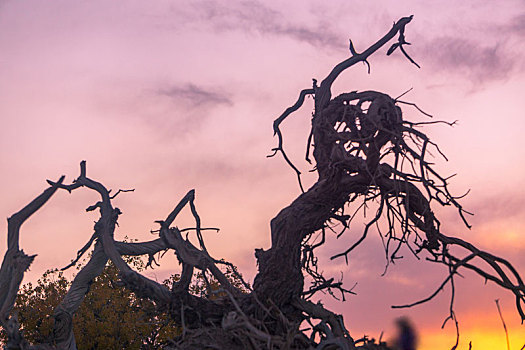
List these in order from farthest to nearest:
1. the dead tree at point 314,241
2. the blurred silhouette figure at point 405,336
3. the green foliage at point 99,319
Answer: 1. the green foliage at point 99,319
2. the dead tree at point 314,241
3. the blurred silhouette figure at point 405,336

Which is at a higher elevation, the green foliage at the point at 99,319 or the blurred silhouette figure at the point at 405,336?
the green foliage at the point at 99,319

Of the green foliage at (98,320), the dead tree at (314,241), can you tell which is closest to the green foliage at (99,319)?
the green foliage at (98,320)

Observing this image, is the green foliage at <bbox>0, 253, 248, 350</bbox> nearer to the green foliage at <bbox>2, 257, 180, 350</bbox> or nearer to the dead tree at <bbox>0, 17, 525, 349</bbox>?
the green foliage at <bbox>2, 257, 180, 350</bbox>

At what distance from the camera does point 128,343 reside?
2130 cm

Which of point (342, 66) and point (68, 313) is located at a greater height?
point (342, 66)

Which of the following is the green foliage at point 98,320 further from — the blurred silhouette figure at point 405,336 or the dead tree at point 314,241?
the blurred silhouette figure at point 405,336

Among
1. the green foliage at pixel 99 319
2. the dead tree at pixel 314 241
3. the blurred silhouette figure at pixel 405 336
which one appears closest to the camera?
the blurred silhouette figure at pixel 405 336

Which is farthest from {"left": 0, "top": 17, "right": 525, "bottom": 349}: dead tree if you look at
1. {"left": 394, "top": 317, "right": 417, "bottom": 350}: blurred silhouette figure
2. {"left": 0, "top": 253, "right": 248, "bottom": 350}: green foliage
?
{"left": 0, "top": 253, "right": 248, "bottom": 350}: green foliage

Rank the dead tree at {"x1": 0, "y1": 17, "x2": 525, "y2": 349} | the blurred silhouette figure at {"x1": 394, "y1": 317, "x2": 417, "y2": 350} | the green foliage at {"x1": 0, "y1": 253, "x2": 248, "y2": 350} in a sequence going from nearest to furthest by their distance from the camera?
the blurred silhouette figure at {"x1": 394, "y1": 317, "x2": 417, "y2": 350} → the dead tree at {"x1": 0, "y1": 17, "x2": 525, "y2": 349} → the green foliage at {"x1": 0, "y1": 253, "x2": 248, "y2": 350}

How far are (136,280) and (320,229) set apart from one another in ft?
10.8

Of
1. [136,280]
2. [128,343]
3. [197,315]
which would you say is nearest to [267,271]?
[197,315]

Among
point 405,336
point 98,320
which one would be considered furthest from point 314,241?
point 98,320

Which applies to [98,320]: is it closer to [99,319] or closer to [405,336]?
[99,319]

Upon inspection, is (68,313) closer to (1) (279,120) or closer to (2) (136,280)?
(2) (136,280)
